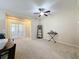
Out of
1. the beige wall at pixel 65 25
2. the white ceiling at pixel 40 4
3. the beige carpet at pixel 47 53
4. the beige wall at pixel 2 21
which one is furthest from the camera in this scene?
the beige wall at pixel 2 21

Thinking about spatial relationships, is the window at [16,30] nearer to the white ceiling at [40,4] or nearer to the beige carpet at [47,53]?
the white ceiling at [40,4]

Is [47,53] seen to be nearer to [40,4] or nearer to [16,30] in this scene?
[40,4]

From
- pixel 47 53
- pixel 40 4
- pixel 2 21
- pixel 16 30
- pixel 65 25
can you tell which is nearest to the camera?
pixel 47 53

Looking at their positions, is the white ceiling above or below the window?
above

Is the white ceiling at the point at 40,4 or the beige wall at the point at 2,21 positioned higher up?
the white ceiling at the point at 40,4

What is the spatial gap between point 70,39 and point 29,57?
331 centimetres

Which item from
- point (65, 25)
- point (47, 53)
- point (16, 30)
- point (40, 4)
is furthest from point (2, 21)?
point (65, 25)

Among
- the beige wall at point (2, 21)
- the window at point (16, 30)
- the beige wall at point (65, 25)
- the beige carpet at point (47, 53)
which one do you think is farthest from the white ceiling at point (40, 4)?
the window at point (16, 30)

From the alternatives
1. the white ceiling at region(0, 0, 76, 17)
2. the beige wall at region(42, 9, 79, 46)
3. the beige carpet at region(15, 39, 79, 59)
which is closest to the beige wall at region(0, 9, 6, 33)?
the white ceiling at region(0, 0, 76, 17)

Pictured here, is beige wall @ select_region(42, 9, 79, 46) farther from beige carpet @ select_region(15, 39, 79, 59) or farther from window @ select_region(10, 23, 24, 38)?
window @ select_region(10, 23, 24, 38)

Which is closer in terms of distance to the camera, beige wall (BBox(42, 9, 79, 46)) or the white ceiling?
the white ceiling

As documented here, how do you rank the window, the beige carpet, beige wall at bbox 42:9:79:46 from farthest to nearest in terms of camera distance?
the window → beige wall at bbox 42:9:79:46 → the beige carpet

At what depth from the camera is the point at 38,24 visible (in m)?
8.88

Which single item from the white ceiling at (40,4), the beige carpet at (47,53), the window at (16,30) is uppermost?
the white ceiling at (40,4)
